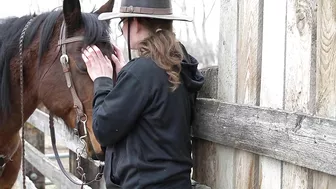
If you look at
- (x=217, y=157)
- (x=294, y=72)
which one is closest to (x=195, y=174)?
(x=217, y=157)

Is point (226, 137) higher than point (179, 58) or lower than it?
lower

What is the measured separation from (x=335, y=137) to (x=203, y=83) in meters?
0.93

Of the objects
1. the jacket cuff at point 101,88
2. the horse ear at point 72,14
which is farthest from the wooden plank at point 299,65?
the horse ear at point 72,14

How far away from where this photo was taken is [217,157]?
7.96 ft

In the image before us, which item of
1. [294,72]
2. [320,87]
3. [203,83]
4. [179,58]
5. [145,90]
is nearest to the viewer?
[320,87]

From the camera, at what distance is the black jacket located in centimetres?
204

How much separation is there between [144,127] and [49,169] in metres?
3.60

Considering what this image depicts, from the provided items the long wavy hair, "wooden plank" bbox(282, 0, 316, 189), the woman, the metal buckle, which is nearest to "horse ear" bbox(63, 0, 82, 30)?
the metal buckle

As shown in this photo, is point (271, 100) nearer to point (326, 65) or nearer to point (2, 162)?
point (326, 65)

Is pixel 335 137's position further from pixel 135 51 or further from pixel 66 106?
pixel 66 106

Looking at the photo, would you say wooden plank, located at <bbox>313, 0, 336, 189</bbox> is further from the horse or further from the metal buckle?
the metal buckle

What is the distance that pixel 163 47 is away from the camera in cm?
214

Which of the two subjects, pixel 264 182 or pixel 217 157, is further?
pixel 217 157

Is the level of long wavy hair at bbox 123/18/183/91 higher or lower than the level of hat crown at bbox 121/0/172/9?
lower
